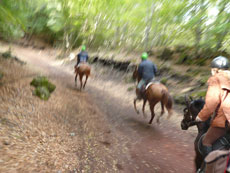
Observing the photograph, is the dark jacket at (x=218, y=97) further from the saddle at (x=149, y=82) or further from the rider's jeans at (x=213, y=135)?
the saddle at (x=149, y=82)

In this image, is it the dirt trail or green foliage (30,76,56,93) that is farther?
green foliage (30,76,56,93)

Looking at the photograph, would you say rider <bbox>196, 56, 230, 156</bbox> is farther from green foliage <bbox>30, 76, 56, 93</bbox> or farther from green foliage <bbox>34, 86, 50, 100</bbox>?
green foliage <bbox>30, 76, 56, 93</bbox>

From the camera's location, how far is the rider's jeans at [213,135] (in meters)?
2.83

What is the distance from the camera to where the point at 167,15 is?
1451cm

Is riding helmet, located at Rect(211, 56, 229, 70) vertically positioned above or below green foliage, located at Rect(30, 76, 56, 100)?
above

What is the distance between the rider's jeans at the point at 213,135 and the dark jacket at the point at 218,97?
9cm

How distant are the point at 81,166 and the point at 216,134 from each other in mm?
2976

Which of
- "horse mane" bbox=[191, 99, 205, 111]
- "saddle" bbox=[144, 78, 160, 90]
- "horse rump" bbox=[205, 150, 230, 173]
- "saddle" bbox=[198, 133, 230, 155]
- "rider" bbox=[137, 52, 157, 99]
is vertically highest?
"rider" bbox=[137, 52, 157, 99]

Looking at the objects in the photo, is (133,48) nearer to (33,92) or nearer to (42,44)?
(33,92)

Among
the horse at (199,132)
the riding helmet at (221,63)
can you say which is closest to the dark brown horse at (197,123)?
the horse at (199,132)

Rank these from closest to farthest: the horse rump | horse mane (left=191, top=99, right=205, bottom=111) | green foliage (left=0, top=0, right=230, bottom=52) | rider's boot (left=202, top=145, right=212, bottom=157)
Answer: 1. the horse rump
2. rider's boot (left=202, top=145, right=212, bottom=157)
3. horse mane (left=191, top=99, right=205, bottom=111)
4. green foliage (left=0, top=0, right=230, bottom=52)

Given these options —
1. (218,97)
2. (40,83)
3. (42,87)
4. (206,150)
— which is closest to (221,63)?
(218,97)

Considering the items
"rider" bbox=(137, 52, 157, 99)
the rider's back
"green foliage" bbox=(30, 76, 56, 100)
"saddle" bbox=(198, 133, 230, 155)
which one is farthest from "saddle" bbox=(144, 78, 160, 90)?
the rider's back

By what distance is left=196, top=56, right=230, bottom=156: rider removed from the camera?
271cm
